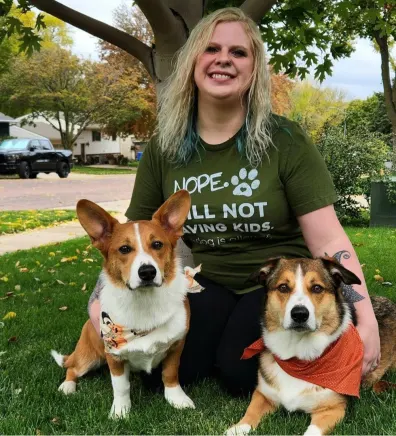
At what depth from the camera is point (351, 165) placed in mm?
11070

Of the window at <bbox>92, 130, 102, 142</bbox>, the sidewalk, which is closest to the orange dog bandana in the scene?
the sidewalk

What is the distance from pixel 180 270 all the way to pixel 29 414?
3.66 feet

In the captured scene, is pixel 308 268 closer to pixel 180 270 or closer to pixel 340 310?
pixel 340 310

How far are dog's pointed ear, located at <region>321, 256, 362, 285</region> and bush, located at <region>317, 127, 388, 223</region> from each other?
8398 millimetres

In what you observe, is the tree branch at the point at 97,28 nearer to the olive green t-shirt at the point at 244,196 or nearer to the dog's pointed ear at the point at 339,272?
the olive green t-shirt at the point at 244,196

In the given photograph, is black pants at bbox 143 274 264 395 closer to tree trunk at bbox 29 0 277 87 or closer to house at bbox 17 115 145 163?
tree trunk at bbox 29 0 277 87

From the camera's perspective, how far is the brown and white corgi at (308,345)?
265cm

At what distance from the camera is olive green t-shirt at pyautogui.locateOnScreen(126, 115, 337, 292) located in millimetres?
3160

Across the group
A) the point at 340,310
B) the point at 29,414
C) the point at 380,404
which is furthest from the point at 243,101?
the point at 29,414

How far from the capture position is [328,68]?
611 cm

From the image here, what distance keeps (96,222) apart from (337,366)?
1.47 meters

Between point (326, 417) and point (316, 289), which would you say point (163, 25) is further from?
point (326, 417)

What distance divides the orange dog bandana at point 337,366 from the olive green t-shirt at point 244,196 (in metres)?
0.73

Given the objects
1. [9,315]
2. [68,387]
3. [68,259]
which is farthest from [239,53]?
[68,259]
